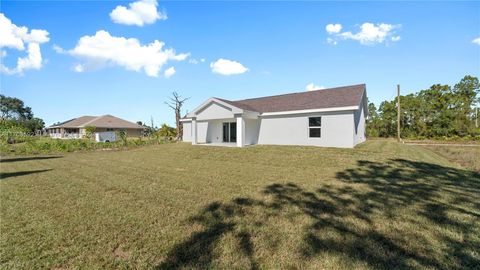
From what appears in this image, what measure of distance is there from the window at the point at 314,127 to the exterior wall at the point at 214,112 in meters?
5.61

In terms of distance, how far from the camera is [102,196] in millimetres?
5051

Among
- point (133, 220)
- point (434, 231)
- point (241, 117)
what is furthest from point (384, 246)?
point (241, 117)

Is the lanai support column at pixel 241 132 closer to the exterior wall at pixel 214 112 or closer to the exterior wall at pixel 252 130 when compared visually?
the exterior wall at pixel 214 112

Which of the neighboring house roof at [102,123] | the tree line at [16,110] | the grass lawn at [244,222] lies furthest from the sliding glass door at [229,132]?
the tree line at [16,110]

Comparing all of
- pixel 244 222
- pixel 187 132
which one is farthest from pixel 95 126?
pixel 244 222

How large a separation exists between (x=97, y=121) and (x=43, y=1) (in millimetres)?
35111

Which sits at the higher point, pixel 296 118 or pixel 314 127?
pixel 296 118

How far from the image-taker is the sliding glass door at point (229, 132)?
1795cm

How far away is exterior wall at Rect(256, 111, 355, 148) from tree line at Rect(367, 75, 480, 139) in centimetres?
2309

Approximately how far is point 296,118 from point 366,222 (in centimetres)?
1136

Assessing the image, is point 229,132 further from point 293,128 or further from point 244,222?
point 244,222

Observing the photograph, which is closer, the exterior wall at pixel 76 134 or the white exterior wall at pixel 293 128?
the white exterior wall at pixel 293 128

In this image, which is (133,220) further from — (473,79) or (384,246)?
(473,79)

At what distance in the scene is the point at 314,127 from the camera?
1374 centimetres
